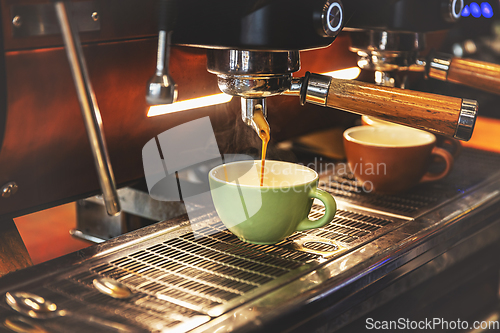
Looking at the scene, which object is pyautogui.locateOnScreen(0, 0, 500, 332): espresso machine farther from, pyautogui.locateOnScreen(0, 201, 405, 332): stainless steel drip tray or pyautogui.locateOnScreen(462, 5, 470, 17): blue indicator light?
pyautogui.locateOnScreen(462, 5, 470, 17): blue indicator light

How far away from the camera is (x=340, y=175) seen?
780mm

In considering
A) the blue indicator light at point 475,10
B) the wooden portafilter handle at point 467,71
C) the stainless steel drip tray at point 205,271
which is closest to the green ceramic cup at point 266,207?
the stainless steel drip tray at point 205,271

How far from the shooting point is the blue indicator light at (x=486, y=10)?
2.65 ft

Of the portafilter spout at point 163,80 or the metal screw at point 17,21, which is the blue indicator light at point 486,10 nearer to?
the portafilter spout at point 163,80

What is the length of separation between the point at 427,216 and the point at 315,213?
14 cm

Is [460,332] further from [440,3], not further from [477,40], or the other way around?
[477,40]

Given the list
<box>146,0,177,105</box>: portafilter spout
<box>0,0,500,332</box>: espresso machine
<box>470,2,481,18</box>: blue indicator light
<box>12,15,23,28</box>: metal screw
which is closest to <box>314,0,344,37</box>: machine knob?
<box>0,0,500,332</box>: espresso machine

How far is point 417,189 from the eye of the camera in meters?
0.73

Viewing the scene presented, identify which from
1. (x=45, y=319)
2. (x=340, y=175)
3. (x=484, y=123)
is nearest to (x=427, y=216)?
(x=340, y=175)

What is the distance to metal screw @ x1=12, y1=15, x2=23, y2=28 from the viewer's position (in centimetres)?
42

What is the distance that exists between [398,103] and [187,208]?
0.29 m

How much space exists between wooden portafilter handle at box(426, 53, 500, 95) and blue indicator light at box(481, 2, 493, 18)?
20cm

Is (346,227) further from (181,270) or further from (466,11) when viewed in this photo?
(466,11)

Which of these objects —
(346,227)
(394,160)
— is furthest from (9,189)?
(394,160)
